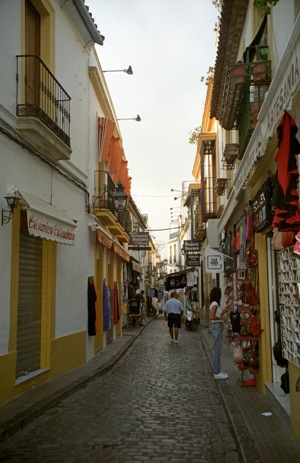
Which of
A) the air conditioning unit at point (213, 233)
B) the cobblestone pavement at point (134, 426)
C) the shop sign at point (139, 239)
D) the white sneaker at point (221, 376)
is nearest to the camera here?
the cobblestone pavement at point (134, 426)

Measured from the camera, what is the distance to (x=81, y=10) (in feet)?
35.6

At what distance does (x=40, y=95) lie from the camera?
28.6ft

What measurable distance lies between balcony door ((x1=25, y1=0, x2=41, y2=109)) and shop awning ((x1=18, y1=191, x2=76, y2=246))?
156cm

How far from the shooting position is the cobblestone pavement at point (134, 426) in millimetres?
5281

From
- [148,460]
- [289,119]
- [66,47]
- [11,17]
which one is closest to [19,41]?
[11,17]

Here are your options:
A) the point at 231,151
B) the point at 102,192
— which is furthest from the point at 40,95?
the point at 102,192

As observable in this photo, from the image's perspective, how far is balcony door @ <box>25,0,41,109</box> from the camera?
8.34m

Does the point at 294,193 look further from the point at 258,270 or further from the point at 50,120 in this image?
the point at 50,120

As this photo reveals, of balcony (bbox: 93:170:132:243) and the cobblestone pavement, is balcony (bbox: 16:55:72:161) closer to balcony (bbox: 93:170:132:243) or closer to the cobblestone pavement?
balcony (bbox: 93:170:132:243)

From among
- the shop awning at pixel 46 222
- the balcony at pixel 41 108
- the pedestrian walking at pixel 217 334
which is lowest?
the pedestrian walking at pixel 217 334

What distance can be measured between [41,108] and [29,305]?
136 inches

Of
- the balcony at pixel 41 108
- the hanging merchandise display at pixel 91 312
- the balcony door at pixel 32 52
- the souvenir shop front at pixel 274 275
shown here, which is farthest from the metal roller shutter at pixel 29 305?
the souvenir shop front at pixel 274 275

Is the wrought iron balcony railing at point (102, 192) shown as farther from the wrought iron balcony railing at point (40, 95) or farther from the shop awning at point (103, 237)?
the wrought iron balcony railing at point (40, 95)

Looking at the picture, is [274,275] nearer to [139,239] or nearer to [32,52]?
[32,52]
